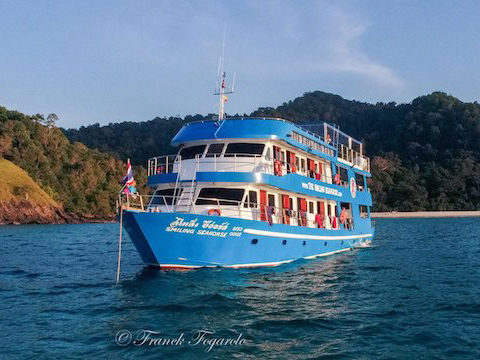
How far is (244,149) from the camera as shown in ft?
64.7

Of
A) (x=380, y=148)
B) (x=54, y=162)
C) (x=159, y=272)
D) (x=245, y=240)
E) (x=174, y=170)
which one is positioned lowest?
(x=159, y=272)

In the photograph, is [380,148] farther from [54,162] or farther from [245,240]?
[245,240]

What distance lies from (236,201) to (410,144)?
135 m

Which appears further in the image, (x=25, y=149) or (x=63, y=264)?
(x=25, y=149)

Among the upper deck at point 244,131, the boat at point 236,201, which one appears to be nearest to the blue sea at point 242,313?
the boat at point 236,201

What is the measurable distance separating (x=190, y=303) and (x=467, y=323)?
717 centimetres

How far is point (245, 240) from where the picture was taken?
57.2ft

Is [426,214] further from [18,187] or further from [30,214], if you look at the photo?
[18,187]

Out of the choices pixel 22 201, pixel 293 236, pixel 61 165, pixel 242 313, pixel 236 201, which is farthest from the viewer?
pixel 61 165

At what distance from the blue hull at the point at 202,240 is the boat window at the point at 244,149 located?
339 cm

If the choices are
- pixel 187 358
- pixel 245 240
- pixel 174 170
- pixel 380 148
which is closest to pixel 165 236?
pixel 245 240

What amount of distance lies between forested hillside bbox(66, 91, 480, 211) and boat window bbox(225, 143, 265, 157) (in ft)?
346

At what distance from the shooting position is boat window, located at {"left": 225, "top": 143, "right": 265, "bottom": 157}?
19.7 meters

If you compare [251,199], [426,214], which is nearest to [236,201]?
[251,199]
